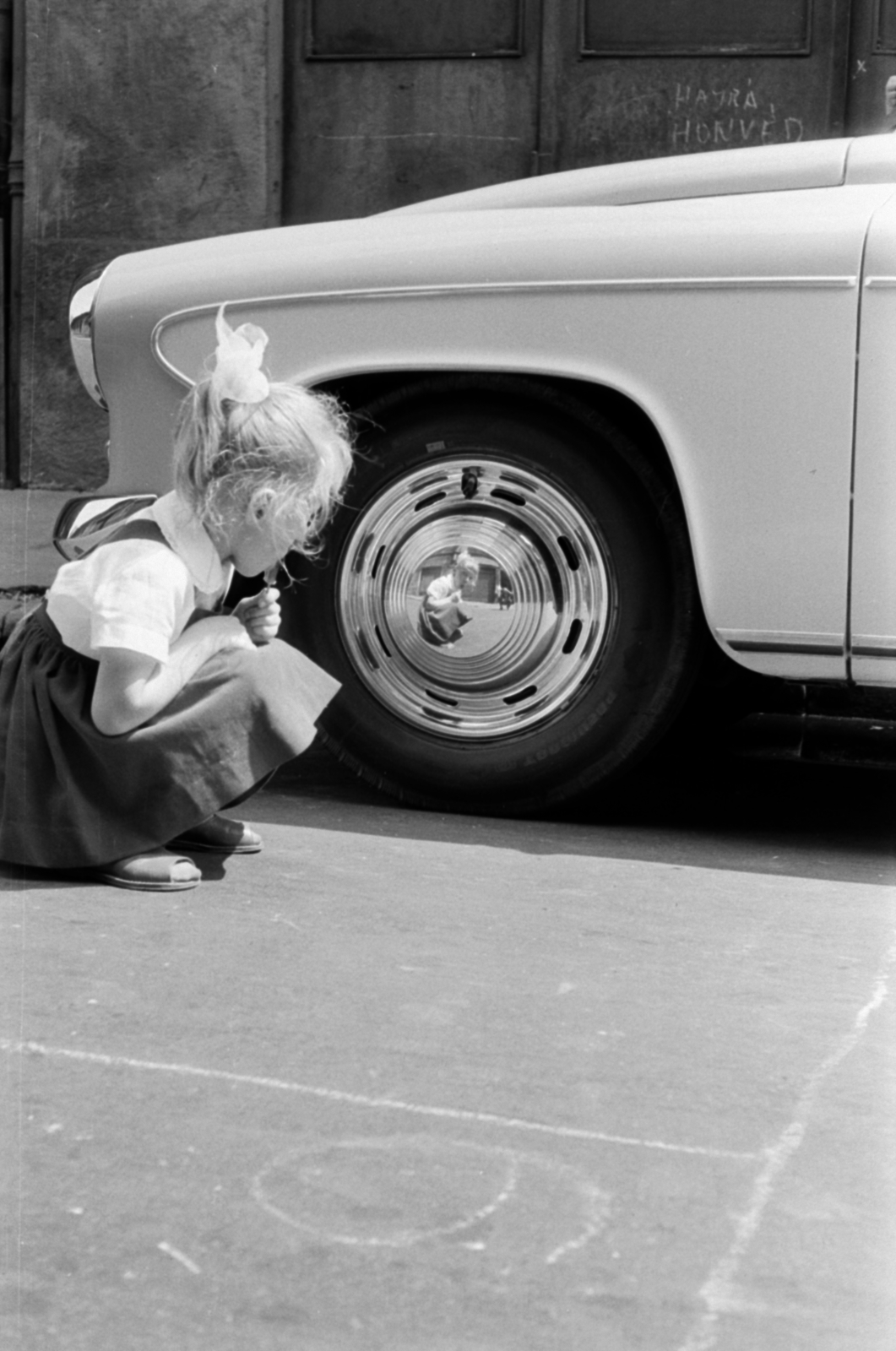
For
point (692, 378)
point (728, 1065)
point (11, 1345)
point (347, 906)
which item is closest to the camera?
point (11, 1345)

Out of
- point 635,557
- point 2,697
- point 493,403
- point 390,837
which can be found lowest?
point 390,837

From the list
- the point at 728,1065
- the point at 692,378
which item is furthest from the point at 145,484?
the point at 728,1065

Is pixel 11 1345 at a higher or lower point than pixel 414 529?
lower

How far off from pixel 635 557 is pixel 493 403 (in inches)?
17.0

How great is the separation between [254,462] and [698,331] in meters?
0.92

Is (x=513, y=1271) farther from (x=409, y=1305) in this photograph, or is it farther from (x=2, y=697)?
(x=2, y=697)

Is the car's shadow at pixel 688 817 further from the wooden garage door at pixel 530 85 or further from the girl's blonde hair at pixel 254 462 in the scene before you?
the wooden garage door at pixel 530 85

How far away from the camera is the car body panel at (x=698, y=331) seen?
10.8 feet

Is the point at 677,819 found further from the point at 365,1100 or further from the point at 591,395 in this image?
the point at 365,1100

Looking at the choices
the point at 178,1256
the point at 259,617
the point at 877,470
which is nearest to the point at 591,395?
the point at 877,470

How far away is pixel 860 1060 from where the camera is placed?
2.41 metres

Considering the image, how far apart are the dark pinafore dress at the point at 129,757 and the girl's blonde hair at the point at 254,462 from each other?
13cm

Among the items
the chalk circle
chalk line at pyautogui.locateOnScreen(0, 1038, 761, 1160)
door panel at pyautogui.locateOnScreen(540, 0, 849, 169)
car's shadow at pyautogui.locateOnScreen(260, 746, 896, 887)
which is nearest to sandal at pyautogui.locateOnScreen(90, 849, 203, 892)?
car's shadow at pyautogui.locateOnScreen(260, 746, 896, 887)

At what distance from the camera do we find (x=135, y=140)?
8.49 m
